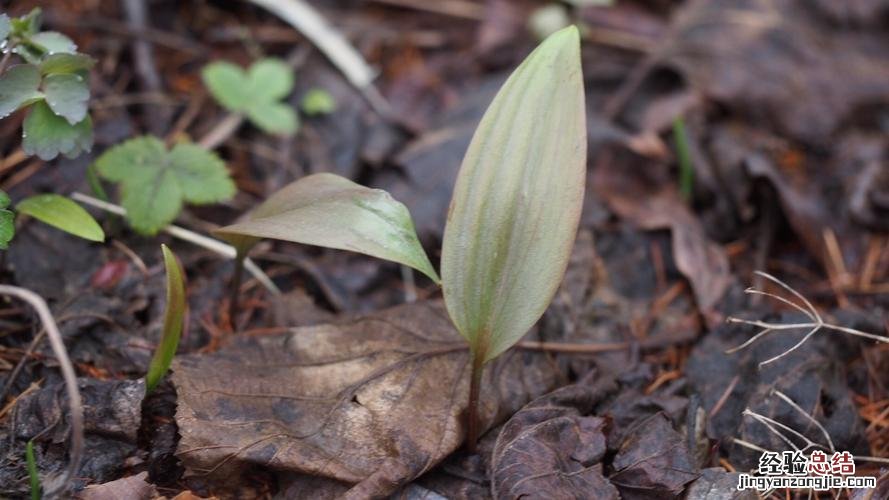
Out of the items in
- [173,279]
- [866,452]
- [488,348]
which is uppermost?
[173,279]

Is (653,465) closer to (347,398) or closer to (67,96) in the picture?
(347,398)

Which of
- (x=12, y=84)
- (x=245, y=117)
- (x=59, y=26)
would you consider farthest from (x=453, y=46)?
(x=12, y=84)

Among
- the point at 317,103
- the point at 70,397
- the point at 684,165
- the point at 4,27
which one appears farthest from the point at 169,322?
the point at 684,165

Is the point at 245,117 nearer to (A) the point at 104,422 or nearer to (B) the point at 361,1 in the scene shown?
(B) the point at 361,1

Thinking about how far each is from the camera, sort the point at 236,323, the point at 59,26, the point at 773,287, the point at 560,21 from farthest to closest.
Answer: the point at 560,21 → the point at 59,26 → the point at 773,287 → the point at 236,323

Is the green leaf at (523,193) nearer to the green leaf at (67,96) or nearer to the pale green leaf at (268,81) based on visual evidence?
the green leaf at (67,96)

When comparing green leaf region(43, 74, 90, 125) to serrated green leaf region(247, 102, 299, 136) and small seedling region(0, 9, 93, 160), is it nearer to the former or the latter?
small seedling region(0, 9, 93, 160)

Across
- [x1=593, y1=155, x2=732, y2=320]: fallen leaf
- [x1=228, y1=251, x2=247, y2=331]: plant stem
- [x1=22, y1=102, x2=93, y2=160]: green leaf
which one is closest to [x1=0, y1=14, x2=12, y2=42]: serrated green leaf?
[x1=22, y1=102, x2=93, y2=160]: green leaf

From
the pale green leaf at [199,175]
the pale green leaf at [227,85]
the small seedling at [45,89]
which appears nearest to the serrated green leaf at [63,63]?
the small seedling at [45,89]
